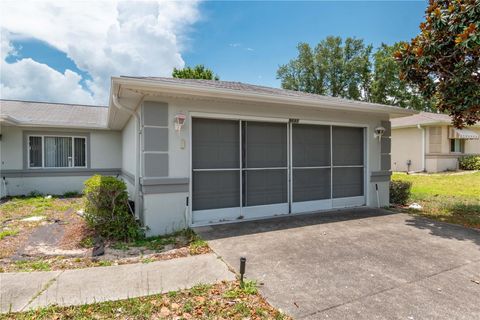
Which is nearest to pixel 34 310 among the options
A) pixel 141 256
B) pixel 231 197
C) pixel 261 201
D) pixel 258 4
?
pixel 141 256

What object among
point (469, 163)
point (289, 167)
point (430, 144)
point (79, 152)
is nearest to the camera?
point (289, 167)

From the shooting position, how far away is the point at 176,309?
2670mm

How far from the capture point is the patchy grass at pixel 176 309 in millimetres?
2551

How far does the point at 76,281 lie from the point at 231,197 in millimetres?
3347

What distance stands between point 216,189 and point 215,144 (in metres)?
0.98

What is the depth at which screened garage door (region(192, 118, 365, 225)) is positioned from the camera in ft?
18.9

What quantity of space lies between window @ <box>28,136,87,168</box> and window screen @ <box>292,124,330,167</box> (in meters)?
9.11

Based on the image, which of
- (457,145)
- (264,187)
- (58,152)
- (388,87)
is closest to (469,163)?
(457,145)

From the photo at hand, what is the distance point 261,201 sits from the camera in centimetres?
632

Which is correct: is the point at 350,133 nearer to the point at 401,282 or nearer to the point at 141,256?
the point at 401,282

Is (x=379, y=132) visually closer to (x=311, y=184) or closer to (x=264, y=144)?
(x=311, y=184)

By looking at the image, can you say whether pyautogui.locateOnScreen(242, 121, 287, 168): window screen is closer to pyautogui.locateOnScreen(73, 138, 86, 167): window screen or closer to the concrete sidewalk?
the concrete sidewalk

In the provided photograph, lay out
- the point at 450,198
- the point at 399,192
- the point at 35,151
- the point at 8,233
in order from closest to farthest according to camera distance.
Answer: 1. the point at 8,233
2. the point at 399,192
3. the point at 450,198
4. the point at 35,151

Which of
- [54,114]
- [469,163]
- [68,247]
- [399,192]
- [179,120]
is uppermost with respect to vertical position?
[54,114]
